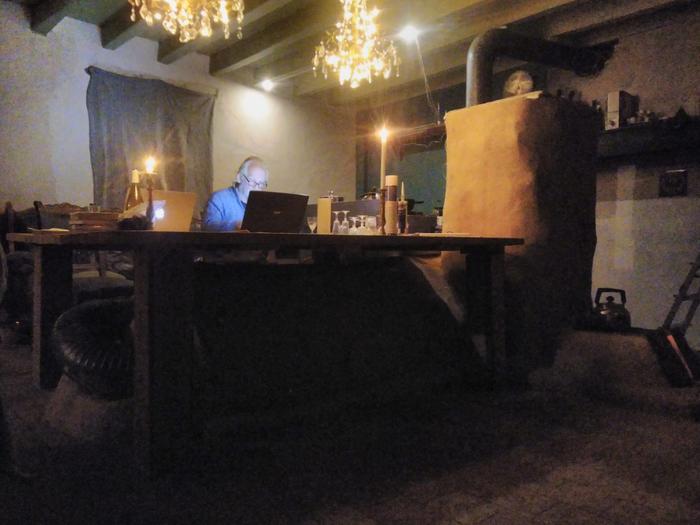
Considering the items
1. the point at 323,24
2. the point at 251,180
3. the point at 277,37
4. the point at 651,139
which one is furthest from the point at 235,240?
the point at 277,37

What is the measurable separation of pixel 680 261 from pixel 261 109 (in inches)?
211

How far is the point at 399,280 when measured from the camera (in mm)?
2887

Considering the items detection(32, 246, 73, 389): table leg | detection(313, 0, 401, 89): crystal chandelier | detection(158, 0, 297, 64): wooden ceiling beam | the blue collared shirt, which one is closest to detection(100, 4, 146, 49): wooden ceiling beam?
detection(158, 0, 297, 64): wooden ceiling beam

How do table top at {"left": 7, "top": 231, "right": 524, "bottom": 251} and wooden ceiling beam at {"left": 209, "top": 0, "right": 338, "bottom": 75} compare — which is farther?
wooden ceiling beam at {"left": 209, "top": 0, "right": 338, "bottom": 75}

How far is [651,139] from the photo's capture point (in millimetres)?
4715

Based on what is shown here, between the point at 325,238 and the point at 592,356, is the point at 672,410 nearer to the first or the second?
the point at 592,356

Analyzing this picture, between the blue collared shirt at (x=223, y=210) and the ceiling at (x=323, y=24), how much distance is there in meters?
1.85

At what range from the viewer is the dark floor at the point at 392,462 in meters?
1.49

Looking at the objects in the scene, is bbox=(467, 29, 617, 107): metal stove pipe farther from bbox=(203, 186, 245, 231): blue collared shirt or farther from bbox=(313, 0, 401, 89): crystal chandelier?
bbox=(203, 186, 245, 231): blue collared shirt

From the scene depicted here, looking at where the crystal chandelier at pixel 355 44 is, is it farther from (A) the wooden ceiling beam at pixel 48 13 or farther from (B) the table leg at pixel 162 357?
(B) the table leg at pixel 162 357

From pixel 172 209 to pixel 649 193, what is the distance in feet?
15.4

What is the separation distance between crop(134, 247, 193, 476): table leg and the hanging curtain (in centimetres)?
429

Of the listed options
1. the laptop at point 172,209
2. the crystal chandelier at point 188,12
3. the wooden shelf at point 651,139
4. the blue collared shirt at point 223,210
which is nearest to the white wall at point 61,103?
the crystal chandelier at point 188,12

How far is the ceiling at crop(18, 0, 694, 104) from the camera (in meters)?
4.95
